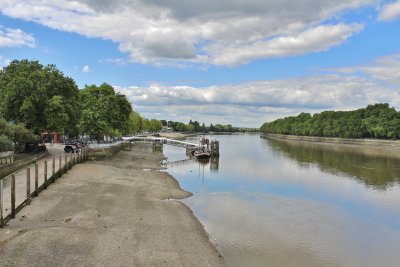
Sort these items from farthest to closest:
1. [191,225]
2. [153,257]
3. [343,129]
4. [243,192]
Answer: [343,129] → [243,192] → [191,225] → [153,257]

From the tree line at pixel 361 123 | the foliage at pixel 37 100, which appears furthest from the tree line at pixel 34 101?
the tree line at pixel 361 123

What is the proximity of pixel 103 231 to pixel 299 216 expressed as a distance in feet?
52.2

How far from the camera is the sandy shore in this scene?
1725 cm

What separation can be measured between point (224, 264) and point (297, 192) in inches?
955

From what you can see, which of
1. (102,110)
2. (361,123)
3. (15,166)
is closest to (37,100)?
(15,166)

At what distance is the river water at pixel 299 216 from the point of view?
70.7ft

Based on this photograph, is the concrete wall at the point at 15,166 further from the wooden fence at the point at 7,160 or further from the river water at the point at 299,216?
the river water at the point at 299,216

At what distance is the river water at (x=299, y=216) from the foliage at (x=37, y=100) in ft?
63.1

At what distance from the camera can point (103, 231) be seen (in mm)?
21203

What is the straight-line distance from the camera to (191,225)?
2492 centimetres

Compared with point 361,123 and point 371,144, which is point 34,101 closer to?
point 371,144

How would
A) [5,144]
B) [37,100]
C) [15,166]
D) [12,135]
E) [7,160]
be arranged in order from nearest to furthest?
[7,160] → [15,166] → [5,144] → [12,135] → [37,100]

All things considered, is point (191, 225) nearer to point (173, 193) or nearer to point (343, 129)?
point (173, 193)

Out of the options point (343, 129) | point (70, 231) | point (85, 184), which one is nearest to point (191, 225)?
point (70, 231)
